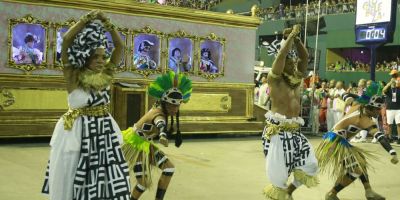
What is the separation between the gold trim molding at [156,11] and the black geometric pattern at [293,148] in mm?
7188

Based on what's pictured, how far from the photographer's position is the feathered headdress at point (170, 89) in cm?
538

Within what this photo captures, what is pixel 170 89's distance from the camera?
17.7 feet

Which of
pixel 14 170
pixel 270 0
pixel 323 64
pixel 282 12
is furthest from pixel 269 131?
pixel 270 0

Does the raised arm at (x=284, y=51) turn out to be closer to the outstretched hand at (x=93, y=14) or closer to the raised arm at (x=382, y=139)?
the raised arm at (x=382, y=139)

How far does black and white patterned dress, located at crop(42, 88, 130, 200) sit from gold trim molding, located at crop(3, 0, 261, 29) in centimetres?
763

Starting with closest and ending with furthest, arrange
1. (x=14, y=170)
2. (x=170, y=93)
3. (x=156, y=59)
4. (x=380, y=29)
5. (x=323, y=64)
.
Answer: (x=170, y=93) < (x=14, y=170) < (x=156, y=59) < (x=380, y=29) < (x=323, y=64)

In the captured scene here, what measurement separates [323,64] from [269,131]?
21.4m

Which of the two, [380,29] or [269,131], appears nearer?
[269,131]

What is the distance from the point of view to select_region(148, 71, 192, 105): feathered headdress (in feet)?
17.6

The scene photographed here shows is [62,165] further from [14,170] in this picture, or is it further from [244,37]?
[244,37]

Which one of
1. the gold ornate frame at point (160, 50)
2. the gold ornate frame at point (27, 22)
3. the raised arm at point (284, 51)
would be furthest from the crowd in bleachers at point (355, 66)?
the raised arm at point (284, 51)

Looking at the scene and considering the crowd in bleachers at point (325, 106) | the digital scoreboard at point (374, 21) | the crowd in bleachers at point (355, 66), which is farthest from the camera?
the crowd in bleachers at point (355, 66)

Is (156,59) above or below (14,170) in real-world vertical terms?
above

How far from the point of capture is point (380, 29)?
45.3 ft
